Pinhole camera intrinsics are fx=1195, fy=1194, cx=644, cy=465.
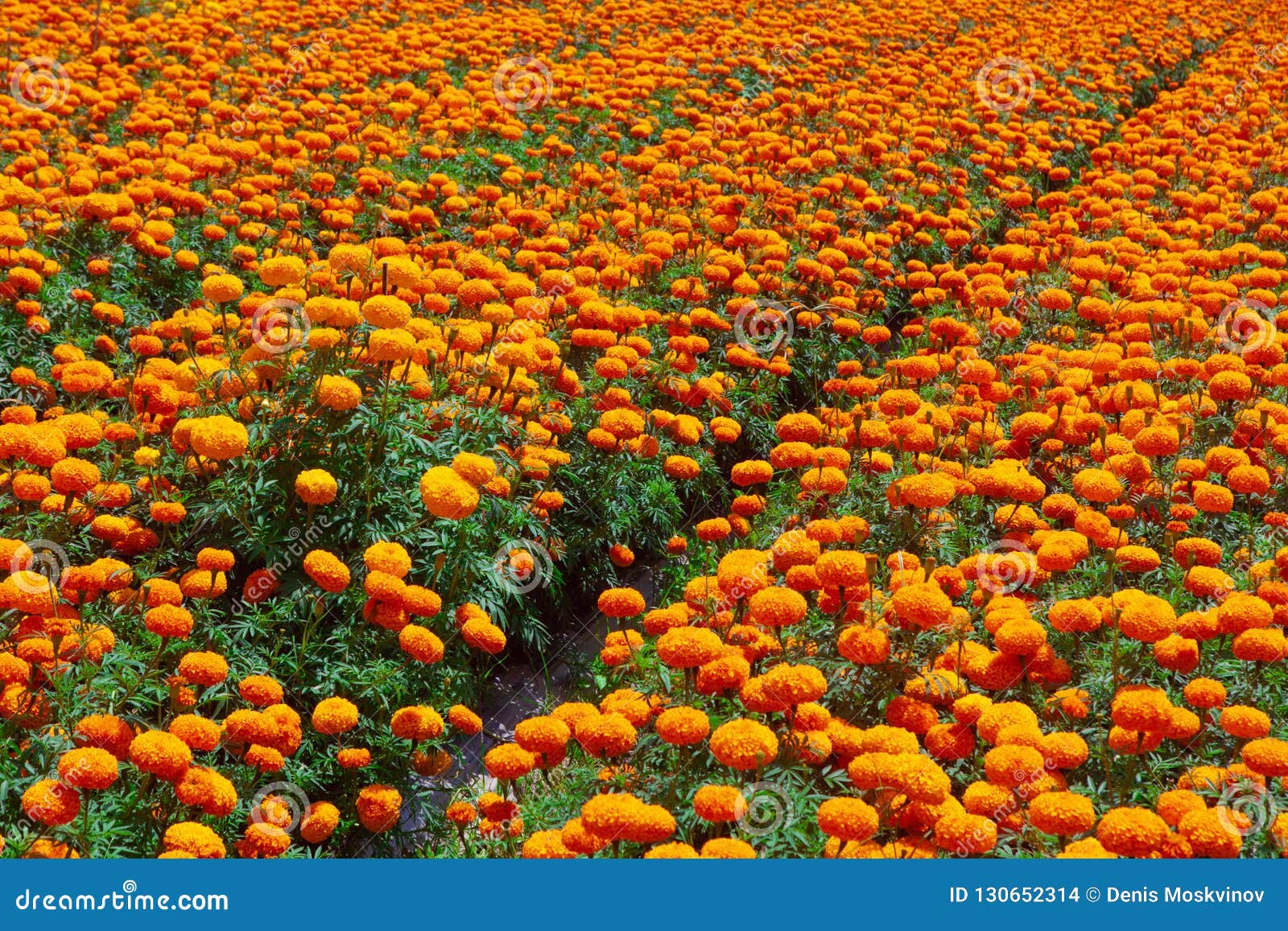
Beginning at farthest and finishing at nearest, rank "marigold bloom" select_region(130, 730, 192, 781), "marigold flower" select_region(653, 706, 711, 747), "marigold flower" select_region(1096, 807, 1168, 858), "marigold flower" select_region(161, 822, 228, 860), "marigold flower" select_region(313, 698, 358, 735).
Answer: "marigold flower" select_region(313, 698, 358, 735)
"marigold flower" select_region(653, 706, 711, 747)
"marigold bloom" select_region(130, 730, 192, 781)
"marigold flower" select_region(161, 822, 228, 860)
"marigold flower" select_region(1096, 807, 1168, 858)

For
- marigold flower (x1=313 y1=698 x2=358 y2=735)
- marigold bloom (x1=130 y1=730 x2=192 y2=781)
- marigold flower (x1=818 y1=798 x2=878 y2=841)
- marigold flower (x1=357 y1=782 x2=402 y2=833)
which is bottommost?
marigold flower (x1=357 y1=782 x2=402 y2=833)

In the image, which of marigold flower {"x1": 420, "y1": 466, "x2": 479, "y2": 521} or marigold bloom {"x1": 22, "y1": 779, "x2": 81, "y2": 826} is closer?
marigold bloom {"x1": 22, "y1": 779, "x2": 81, "y2": 826}

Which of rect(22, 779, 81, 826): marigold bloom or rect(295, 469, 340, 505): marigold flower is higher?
rect(295, 469, 340, 505): marigold flower

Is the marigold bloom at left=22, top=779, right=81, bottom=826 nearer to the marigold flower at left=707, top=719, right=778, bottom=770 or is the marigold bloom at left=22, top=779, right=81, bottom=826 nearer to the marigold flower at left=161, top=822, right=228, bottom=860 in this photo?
the marigold flower at left=161, top=822, right=228, bottom=860

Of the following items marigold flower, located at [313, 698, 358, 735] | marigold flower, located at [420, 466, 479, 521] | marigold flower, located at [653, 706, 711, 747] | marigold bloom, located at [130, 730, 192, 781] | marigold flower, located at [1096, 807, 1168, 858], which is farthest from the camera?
marigold flower, located at [420, 466, 479, 521]

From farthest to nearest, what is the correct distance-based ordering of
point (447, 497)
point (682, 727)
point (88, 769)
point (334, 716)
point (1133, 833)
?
point (447, 497) < point (334, 716) < point (682, 727) < point (88, 769) < point (1133, 833)

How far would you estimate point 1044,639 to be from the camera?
403cm

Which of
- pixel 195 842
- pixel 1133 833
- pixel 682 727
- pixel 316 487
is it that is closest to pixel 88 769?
pixel 195 842

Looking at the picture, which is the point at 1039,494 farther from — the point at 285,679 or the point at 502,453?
the point at 285,679

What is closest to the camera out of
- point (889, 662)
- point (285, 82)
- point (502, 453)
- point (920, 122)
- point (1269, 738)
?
point (1269, 738)

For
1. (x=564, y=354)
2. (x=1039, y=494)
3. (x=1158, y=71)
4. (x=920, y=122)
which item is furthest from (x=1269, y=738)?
(x=1158, y=71)

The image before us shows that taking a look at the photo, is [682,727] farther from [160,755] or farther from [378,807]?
[160,755]

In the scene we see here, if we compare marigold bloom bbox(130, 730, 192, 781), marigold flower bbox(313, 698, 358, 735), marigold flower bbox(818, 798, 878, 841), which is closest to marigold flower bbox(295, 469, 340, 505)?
marigold flower bbox(313, 698, 358, 735)

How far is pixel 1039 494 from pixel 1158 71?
11.5 m
